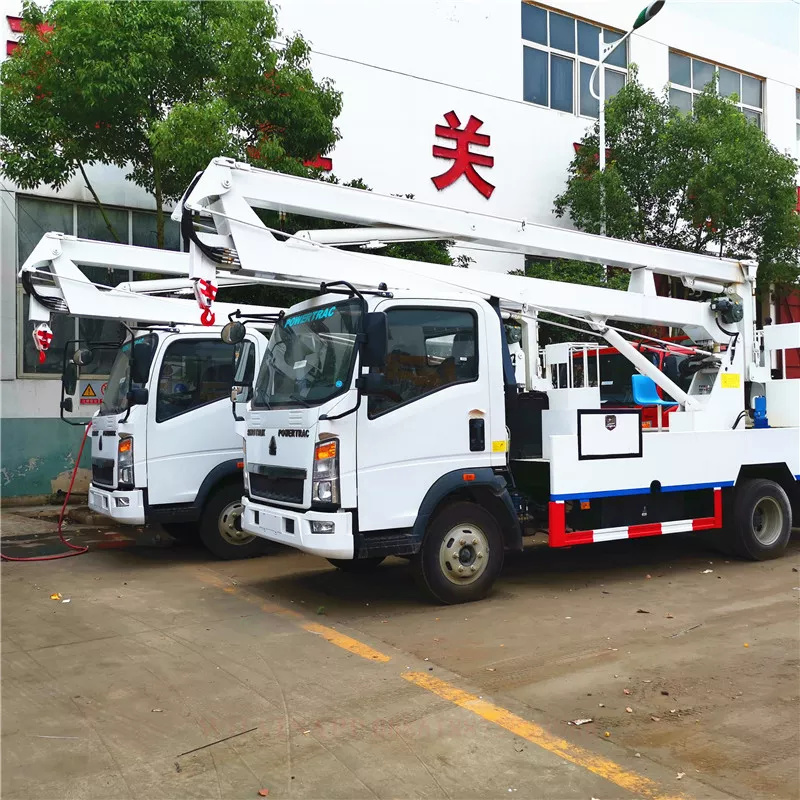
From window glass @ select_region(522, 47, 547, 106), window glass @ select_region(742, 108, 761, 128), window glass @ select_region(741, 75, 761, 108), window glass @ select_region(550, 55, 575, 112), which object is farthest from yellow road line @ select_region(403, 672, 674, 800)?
window glass @ select_region(741, 75, 761, 108)

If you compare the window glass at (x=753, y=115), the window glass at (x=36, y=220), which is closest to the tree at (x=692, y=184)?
the window glass at (x=753, y=115)

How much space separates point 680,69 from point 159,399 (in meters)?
17.7

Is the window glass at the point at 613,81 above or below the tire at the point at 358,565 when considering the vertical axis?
above

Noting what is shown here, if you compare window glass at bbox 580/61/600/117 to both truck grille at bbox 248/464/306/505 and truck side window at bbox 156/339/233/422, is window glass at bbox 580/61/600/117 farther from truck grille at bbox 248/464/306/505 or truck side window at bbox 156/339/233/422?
truck grille at bbox 248/464/306/505

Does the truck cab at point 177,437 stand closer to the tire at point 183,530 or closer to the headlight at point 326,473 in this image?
the tire at point 183,530

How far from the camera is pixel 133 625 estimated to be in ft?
21.2

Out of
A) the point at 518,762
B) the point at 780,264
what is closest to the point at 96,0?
the point at 518,762

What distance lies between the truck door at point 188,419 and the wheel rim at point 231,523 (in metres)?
0.40

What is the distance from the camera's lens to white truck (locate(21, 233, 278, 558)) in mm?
8625

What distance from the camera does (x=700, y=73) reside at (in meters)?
21.7

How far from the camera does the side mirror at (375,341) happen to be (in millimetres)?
6156

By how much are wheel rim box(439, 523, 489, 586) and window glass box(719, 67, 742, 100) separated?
1940 cm

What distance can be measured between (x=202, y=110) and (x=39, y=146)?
267 cm

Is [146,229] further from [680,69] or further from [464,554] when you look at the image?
[680,69]
